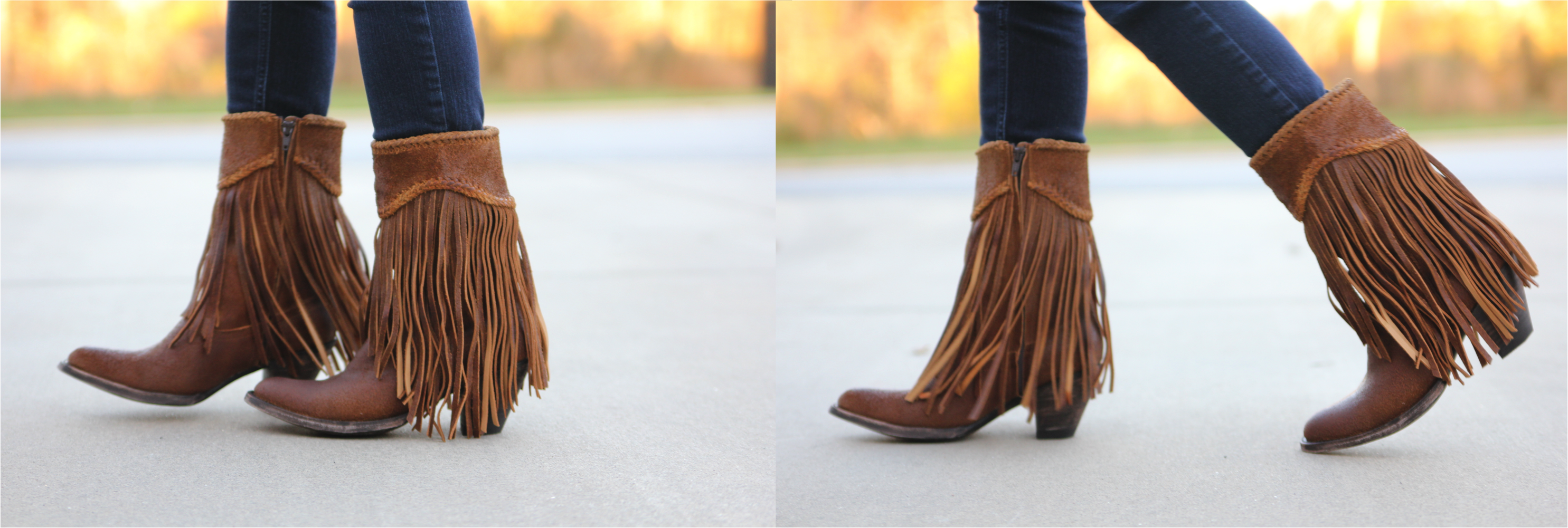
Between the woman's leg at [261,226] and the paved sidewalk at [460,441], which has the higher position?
the woman's leg at [261,226]

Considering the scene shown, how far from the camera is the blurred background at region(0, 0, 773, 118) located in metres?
7.62

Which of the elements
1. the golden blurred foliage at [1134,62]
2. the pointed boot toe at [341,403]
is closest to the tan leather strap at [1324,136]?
the pointed boot toe at [341,403]

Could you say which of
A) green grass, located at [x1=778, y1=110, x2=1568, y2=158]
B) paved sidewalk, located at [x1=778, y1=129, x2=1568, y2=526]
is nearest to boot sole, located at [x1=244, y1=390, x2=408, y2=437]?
paved sidewalk, located at [x1=778, y1=129, x2=1568, y2=526]

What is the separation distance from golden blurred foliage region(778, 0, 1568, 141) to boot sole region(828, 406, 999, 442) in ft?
18.1

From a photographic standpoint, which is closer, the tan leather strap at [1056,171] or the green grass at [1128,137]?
the tan leather strap at [1056,171]

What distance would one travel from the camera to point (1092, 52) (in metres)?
6.91

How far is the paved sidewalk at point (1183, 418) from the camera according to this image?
833 millimetres

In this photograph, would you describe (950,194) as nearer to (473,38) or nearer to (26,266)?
(26,266)

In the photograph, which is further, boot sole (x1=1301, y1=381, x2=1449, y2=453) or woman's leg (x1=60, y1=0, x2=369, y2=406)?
woman's leg (x1=60, y1=0, x2=369, y2=406)

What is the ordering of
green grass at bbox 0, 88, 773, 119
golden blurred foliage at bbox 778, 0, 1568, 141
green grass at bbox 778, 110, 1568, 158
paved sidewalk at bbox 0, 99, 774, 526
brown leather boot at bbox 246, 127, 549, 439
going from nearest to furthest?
1. paved sidewalk at bbox 0, 99, 774, 526
2. brown leather boot at bbox 246, 127, 549, 439
3. golden blurred foliage at bbox 778, 0, 1568, 141
4. green grass at bbox 778, 110, 1568, 158
5. green grass at bbox 0, 88, 773, 119

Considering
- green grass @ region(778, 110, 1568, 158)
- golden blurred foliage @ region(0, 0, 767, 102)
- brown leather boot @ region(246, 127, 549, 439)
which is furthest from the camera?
golden blurred foliage @ region(0, 0, 767, 102)

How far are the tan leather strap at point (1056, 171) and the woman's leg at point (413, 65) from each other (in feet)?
1.62

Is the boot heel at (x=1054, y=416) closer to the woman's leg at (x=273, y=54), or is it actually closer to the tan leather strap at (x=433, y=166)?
the tan leather strap at (x=433, y=166)

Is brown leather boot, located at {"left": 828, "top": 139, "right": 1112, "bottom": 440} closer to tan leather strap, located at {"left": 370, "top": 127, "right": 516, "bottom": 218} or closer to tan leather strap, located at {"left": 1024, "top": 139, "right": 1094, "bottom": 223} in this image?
tan leather strap, located at {"left": 1024, "top": 139, "right": 1094, "bottom": 223}
